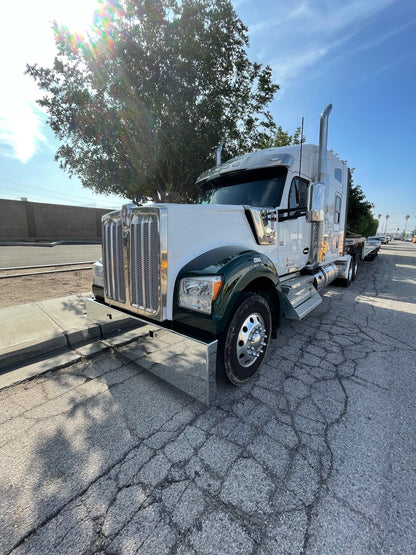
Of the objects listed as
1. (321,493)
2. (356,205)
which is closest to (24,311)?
(321,493)

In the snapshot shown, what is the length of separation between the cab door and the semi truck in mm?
22

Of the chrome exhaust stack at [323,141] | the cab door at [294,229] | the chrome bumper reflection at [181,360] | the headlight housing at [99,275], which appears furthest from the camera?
the chrome exhaust stack at [323,141]

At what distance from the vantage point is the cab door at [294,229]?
151 inches

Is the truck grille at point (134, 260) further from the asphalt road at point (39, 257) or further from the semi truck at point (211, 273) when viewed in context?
the asphalt road at point (39, 257)

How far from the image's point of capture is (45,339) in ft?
11.4

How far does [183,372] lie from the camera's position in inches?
94.9

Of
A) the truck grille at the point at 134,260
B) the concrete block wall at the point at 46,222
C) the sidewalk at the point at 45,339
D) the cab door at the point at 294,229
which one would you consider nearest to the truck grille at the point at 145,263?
the truck grille at the point at 134,260

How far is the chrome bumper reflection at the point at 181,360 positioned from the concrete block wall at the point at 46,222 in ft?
87.6

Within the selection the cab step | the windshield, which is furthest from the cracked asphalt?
the windshield

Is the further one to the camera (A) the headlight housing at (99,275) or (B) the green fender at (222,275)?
(A) the headlight housing at (99,275)

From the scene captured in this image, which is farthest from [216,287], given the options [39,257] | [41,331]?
[39,257]

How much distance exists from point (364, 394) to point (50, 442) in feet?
9.44

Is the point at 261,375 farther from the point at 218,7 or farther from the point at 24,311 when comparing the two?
the point at 218,7

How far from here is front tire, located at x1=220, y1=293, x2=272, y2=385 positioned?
8.17 ft
